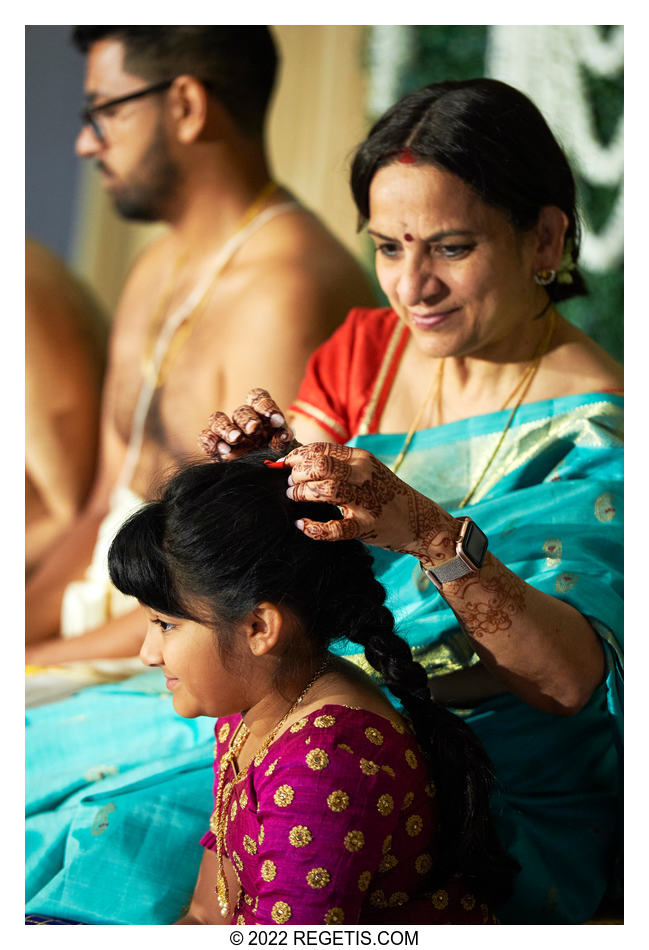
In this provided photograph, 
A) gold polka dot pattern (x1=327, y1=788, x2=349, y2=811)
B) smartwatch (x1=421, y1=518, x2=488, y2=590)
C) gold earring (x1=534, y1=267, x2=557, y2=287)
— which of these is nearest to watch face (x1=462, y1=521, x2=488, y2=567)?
smartwatch (x1=421, y1=518, x2=488, y2=590)

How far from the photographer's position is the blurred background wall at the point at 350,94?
2.38 metres

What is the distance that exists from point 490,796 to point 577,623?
305 mm

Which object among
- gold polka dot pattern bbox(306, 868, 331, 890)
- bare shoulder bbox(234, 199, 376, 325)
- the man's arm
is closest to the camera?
gold polka dot pattern bbox(306, 868, 331, 890)

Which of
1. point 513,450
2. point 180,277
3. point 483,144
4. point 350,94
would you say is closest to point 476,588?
point 513,450

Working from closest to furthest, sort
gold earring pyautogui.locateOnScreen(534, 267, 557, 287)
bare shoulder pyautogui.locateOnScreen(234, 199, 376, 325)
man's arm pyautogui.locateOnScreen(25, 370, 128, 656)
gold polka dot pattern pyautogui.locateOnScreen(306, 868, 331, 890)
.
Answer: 1. gold polka dot pattern pyautogui.locateOnScreen(306, 868, 331, 890)
2. gold earring pyautogui.locateOnScreen(534, 267, 557, 287)
3. bare shoulder pyautogui.locateOnScreen(234, 199, 376, 325)
4. man's arm pyautogui.locateOnScreen(25, 370, 128, 656)

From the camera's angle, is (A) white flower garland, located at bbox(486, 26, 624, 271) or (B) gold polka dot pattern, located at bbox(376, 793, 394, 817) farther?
(A) white flower garland, located at bbox(486, 26, 624, 271)

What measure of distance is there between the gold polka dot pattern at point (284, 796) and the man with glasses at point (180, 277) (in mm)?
1141

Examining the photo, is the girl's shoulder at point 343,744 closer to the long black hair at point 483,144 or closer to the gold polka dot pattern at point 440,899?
the gold polka dot pattern at point 440,899

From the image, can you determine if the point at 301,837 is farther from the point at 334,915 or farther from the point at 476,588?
the point at 476,588

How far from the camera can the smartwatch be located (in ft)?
4.21

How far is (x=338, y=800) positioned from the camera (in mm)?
1155

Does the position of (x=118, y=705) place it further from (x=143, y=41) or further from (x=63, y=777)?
(x=143, y=41)

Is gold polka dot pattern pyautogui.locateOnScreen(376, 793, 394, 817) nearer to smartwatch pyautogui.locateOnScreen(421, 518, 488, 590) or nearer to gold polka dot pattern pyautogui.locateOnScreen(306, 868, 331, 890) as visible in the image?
gold polka dot pattern pyautogui.locateOnScreen(306, 868, 331, 890)
